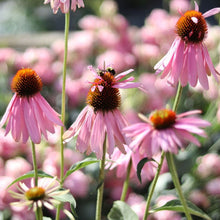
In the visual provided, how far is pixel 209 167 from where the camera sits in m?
1.16

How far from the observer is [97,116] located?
0.57m

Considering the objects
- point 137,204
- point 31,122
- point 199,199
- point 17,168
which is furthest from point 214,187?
point 31,122

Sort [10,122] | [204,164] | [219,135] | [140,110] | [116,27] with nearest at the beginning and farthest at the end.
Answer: [10,122] → [204,164] → [140,110] → [219,135] → [116,27]

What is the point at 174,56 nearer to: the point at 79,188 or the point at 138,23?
the point at 79,188

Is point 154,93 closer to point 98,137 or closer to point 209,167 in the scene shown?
point 209,167

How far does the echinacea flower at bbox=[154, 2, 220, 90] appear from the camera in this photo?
56 cm

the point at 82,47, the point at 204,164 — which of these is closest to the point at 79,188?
the point at 204,164

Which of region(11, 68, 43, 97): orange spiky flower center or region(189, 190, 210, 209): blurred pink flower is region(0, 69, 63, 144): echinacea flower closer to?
region(11, 68, 43, 97): orange spiky flower center


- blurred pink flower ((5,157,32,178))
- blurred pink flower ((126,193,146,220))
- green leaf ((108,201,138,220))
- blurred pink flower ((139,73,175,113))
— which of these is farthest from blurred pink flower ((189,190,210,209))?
green leaf ((108,201,138,220))

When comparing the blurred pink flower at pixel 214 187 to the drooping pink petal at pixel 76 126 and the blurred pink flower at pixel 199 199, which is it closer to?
the blurred pink flower at pixel 199 199

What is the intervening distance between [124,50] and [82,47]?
6.5 inches

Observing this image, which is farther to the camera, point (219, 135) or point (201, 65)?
point (219, 135)

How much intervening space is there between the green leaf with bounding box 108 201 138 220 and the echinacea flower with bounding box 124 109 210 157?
0.15 metres

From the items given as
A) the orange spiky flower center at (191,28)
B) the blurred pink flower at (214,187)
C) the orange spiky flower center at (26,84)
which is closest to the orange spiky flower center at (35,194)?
the orange spiky flower center at (26,84)
